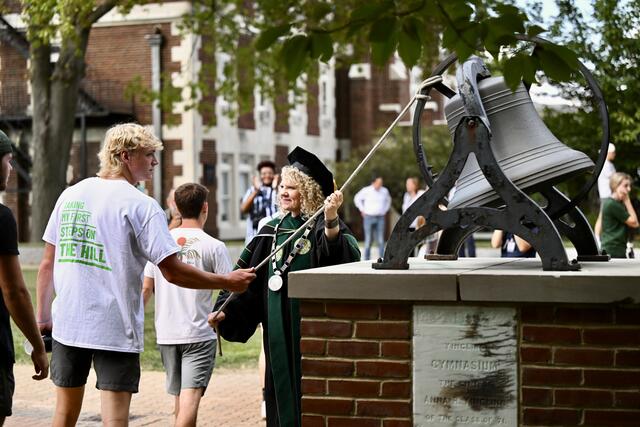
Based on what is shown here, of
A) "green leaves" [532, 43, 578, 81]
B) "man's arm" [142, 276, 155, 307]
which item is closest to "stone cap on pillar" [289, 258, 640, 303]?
"green leaves" [532, 43, 578, 81]

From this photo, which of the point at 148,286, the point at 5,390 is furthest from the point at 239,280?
the point at 148,286

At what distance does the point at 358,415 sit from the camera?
217 inches

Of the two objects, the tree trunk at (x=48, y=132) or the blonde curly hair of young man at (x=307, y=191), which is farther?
the tree trunk at (x=48, y=132)

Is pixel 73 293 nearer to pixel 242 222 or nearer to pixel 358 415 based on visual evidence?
pixel 358 415

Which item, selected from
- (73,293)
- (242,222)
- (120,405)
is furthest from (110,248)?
(242,222)

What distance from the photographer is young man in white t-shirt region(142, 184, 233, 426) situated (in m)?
7.39

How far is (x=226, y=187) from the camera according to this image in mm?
39906

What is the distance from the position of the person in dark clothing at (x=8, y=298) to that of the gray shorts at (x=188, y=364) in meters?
1.97

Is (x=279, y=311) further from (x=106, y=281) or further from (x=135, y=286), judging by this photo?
(x=106, y=281)

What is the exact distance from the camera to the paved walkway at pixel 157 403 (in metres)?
9.02

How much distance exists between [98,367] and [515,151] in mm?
2218

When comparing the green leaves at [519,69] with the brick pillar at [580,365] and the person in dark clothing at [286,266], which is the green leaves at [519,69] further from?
the person in dark clothing at [286,266]

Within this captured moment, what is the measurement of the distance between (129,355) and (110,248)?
0.52 m

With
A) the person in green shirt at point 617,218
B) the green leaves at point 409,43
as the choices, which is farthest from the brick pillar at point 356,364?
the person in green shirt at point 617,218
